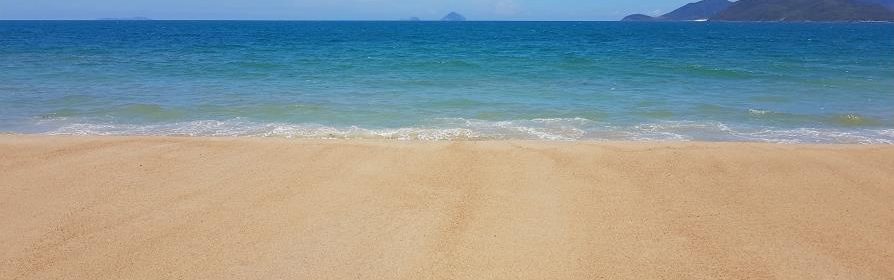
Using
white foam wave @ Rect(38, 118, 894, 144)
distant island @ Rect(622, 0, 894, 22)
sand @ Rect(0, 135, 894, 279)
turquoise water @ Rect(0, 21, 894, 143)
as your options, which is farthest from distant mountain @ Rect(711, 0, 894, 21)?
sand @ Rect(0, 135, 894, 279)

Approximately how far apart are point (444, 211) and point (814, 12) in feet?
520

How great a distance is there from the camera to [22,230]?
361cm

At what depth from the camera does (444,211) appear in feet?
12.9

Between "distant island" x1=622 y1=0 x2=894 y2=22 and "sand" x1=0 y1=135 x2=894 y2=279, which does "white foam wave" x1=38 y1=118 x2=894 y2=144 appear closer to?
"sand" x1=0 y1=135 x2=894 y2=279

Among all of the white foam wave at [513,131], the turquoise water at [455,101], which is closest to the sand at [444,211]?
the white foam wave at [513,131]

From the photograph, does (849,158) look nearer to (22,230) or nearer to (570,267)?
(570,267)

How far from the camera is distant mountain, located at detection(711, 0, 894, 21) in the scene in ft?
426

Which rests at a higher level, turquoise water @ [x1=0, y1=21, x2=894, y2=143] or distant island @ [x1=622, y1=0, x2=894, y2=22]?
distant island @ [x1=622, y1=0, x2=894, y2=22]

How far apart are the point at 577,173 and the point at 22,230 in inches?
162

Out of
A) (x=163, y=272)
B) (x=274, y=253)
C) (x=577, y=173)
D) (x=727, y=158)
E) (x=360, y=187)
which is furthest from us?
(x=727, y=158)

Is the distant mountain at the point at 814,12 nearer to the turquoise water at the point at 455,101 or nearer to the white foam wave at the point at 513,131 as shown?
the turquoise water at the point at 455,101

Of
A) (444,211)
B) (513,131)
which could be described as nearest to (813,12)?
(513,131)

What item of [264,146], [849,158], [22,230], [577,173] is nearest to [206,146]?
[264,146]

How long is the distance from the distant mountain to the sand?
154 metres
